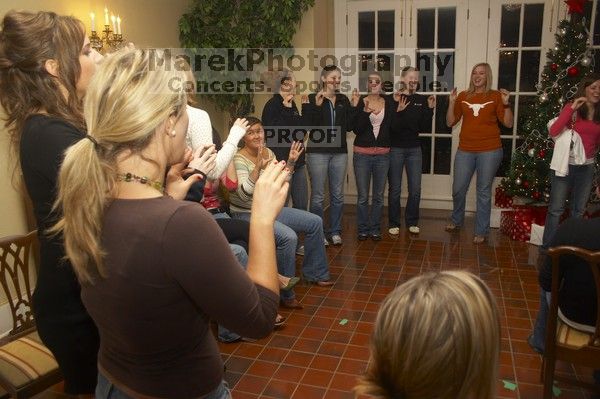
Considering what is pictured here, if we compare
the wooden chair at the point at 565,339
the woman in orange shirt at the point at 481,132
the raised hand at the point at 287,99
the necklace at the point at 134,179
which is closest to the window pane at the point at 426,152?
the woman in orange shirt at the point at 481,132

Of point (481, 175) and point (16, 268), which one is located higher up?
point (16, 268)

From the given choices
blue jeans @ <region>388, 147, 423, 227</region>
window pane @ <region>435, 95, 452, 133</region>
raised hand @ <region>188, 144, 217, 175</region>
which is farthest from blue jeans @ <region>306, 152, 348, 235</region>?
raised hand @ <region>188, 144, 217, 175</region>

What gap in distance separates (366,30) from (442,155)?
62.8 inches

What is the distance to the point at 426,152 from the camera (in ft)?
18.5

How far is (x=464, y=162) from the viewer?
4707 millimetres

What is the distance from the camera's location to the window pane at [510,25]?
16.5 feet

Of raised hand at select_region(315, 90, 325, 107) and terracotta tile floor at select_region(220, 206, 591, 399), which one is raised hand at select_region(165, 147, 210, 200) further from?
raised hand at select_region(315, 90, 325, 107)

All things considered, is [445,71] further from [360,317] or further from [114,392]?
[114,392]

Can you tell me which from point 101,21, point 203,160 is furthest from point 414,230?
point 203,160

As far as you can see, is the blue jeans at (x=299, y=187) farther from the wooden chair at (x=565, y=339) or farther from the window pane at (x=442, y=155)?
the wooden chair at (x=565, y=339)

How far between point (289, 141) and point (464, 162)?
1.65 m

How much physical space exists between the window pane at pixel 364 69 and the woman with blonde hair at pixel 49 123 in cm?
443

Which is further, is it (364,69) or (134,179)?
(364,69)

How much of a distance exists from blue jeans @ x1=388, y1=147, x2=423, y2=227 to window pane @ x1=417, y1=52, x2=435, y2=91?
983 mm
